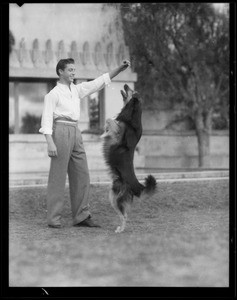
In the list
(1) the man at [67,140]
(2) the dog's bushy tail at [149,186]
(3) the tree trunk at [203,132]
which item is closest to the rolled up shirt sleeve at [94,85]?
(1) the man at [67,140]

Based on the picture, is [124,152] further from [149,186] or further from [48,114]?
[48,114]

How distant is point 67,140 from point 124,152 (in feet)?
1.99

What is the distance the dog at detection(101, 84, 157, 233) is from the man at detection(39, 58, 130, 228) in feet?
1.24

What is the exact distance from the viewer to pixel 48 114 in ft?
18.7

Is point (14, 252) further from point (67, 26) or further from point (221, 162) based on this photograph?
point (221, 162)

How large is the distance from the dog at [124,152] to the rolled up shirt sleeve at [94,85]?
270 mm

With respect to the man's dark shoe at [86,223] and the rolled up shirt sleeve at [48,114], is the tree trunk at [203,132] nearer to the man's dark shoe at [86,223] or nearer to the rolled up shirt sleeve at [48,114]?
the man's dark shoe at [86,223]

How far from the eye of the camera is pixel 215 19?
13.2 metres

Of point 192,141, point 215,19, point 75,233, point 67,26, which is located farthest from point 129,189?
point 192,141

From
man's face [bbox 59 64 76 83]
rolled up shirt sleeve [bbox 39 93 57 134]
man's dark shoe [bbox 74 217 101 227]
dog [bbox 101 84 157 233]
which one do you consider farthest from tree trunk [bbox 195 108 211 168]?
rolled up shirt sleeve [bbox 39 93 57 134]

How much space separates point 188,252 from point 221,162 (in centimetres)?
1122

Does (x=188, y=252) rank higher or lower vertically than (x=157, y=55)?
lower

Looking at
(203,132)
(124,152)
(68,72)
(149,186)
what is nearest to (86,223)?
(149,186)

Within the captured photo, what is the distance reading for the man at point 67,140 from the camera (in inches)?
226
